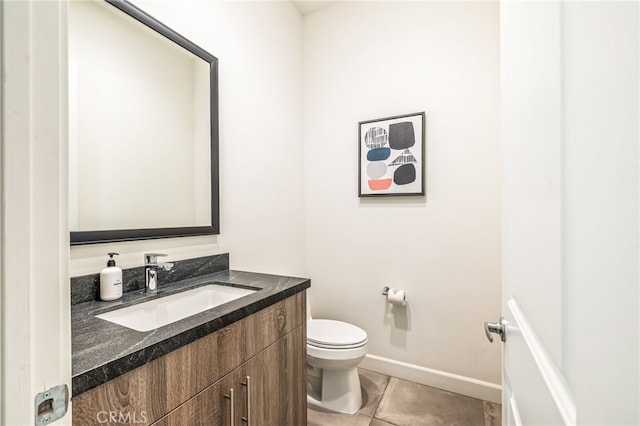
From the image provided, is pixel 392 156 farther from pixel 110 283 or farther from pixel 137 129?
pixel 110 283

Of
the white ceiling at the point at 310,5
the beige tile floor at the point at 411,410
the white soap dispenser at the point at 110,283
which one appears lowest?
the beige tile floor at the point at 411,410

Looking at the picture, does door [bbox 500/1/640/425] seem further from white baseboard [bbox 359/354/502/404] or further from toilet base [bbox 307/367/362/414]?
white baseboard [bbox 359/354/502/404]

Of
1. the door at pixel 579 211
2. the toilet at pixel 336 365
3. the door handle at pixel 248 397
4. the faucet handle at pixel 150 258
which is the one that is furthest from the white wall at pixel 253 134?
the door at pixel 579 211

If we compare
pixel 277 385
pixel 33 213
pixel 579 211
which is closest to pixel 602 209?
pixel 579 211

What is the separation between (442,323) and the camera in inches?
76.2

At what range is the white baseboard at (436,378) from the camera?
1.81 meters

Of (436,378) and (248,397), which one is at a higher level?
(248,397)

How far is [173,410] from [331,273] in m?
1.64

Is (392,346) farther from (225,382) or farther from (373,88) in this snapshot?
(373,88)

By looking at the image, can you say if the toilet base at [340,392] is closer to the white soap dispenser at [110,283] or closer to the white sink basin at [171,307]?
the white sink basin at [171,307]

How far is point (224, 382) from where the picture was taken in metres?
0.88

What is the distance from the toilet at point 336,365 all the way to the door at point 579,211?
3.72ft

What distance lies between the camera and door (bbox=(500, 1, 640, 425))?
249 millimetres

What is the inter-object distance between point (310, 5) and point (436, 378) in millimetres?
2889
